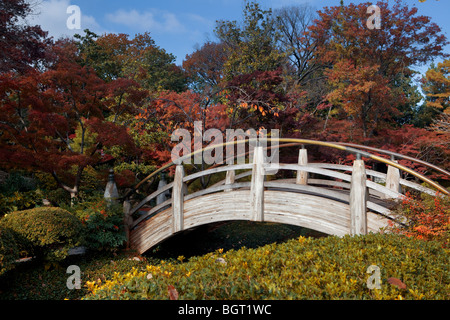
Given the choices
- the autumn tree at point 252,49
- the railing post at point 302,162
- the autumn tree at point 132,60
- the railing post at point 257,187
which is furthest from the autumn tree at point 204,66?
the railing post at point 257,187

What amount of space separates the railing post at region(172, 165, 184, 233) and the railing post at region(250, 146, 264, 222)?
5.29 feet

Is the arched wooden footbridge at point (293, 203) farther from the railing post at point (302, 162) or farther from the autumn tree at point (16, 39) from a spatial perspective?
the autumn tree at point (16, 39)

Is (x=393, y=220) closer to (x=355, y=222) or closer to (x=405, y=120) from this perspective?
(x=355, y=222)

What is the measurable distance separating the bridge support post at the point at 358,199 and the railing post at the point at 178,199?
3.38 meters

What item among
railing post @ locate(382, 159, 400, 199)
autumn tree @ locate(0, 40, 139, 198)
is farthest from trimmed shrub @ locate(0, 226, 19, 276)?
railing post @ locate(382, 159, 400, 199)

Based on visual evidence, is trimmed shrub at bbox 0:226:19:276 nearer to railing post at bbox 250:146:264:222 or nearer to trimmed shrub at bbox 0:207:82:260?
trimmed shrub at bbox 0:207:82:260

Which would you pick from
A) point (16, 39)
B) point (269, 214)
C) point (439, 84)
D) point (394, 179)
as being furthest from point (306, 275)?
point (439, 84)

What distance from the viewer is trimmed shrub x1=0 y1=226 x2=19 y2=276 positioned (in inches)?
209

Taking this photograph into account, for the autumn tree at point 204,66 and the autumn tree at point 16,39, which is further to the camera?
the autumn tree at point 204,66

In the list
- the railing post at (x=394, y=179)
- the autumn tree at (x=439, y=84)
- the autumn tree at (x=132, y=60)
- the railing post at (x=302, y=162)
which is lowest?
the railing post at (x=394, y=179)

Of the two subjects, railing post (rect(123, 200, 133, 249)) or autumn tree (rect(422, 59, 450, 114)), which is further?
autumn tree (rect(422, 59, 450, 114))

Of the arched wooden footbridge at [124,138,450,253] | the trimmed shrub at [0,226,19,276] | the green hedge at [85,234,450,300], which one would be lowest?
the green hedge at [85,234,450,300]

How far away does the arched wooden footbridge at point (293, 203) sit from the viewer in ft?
17.2

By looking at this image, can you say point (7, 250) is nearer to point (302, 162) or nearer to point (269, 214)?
point (269, 214)
